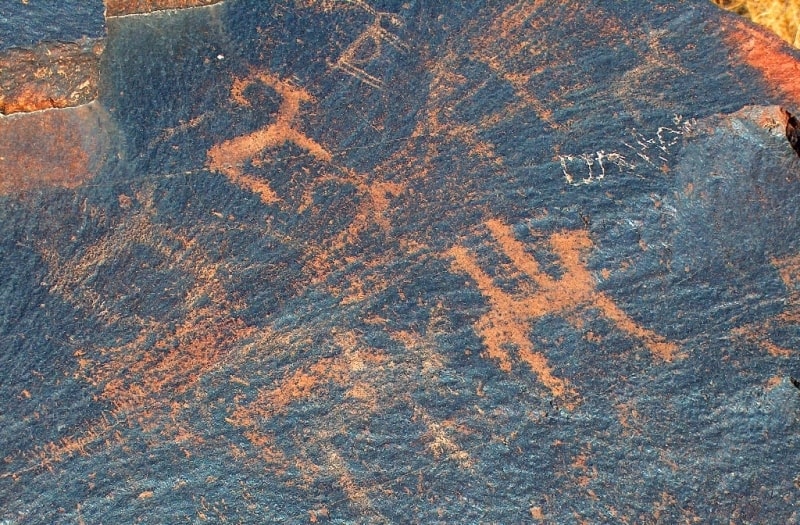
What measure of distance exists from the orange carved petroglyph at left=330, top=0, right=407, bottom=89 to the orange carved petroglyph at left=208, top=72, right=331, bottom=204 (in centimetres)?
17

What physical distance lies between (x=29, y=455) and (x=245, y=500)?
63 centimetres

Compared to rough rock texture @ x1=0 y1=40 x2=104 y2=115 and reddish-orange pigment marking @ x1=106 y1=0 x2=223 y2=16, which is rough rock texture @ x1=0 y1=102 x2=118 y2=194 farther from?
reddish-orange pigment marking @ x1=106 y1=0 x2=223 y2=16

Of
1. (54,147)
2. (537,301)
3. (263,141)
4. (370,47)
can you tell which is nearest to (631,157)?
(537,301)

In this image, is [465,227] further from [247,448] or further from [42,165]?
[42,165]

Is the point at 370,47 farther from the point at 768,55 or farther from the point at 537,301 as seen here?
the point at 768,55

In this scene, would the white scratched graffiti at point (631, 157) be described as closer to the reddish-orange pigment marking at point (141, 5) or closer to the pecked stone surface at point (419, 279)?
the pecked stone surface at point (419, 279)

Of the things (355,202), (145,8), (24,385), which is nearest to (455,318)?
(355,202)

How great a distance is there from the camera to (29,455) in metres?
2.00

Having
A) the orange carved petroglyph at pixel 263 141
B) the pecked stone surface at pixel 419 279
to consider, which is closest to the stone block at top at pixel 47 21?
the pecked stone surface at pixel 419 279

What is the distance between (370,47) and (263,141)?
1.53 feet

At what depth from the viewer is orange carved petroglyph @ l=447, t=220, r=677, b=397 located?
204 centimetres

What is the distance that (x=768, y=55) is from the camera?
2197 mm

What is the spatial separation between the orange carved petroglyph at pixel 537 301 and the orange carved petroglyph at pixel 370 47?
0.64m

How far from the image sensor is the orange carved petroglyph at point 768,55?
7.10 ft
